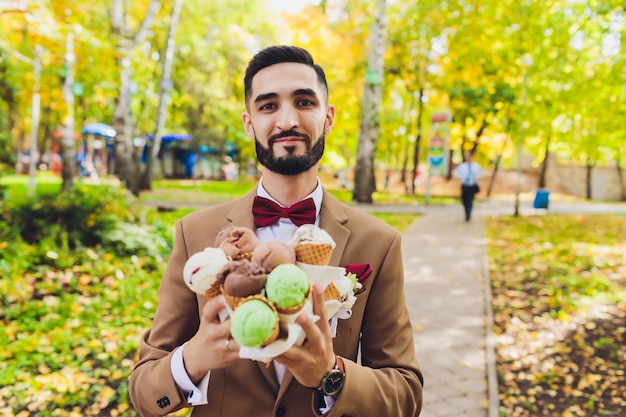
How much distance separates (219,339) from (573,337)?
626 cm

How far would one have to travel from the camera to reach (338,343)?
5.51 ft

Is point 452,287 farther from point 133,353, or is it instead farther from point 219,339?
point 219,339

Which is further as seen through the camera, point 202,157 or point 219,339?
point 202,157

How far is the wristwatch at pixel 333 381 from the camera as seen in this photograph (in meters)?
1.38

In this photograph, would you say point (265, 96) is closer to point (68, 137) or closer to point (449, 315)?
point (449, 315)

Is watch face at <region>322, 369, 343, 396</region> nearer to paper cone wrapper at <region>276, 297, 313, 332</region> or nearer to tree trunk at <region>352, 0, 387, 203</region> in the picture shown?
paper cone wrapper at <region>276, 297, 313, 332</region>

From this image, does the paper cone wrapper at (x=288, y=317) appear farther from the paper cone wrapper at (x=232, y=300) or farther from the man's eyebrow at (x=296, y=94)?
the man's eyebrow at (x=296, y=94)

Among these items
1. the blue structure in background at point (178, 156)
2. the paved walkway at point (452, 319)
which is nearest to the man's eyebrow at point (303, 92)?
the paved walkway at point (452, 319)

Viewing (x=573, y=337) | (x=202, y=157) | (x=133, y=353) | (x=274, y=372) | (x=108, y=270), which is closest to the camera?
(x=274, y=372)

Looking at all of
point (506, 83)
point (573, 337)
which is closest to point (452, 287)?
point (573, 337)

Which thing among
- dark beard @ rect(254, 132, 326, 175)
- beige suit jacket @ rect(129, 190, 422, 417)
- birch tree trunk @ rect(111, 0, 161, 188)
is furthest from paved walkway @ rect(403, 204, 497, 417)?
birch tree trunk @ rect(111, 0, 161, 188)

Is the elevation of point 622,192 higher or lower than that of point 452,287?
higher

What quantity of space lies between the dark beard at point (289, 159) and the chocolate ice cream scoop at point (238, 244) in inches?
17.5

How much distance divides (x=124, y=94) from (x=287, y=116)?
47.5ft
